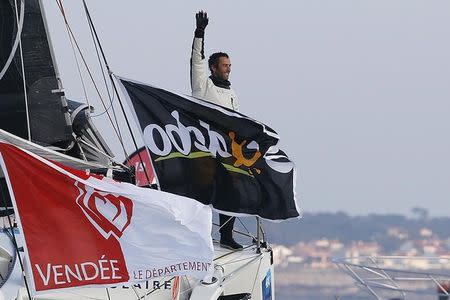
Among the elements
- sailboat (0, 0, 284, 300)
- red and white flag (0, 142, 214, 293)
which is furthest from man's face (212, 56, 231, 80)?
red and white flag (0, 142, 214, 293)

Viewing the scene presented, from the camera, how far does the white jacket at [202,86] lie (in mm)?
11711

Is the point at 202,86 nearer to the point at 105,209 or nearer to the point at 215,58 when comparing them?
the point at 215,58

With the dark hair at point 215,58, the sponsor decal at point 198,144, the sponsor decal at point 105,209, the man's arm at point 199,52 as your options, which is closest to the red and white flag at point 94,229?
the sponsor decal at point 105,209

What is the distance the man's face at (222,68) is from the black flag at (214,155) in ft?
1.82

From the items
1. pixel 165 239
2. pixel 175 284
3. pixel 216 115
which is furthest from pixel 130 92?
pixel 165 239

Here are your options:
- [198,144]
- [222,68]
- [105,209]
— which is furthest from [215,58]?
[105,209]

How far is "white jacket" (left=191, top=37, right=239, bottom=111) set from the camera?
1171 centimetres

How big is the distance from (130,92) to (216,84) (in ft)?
2.64

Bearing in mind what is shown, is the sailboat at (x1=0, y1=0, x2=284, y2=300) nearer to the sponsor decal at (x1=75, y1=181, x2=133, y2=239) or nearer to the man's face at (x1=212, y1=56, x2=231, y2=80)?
the man's face at (x1=212, y1=56, x2=231, y2=80)

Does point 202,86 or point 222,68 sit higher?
point 222,68

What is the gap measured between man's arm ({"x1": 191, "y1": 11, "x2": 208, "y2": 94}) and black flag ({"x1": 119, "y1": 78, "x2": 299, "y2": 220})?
33 cm

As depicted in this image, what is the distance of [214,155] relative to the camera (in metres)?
11.5

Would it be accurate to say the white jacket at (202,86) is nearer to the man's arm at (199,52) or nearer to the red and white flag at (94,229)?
the man's arm at (199,52)

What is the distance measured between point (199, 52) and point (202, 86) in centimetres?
26
